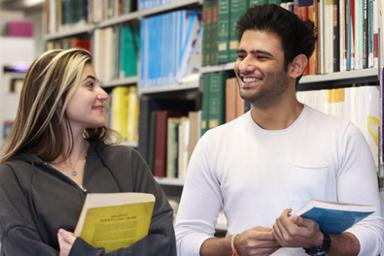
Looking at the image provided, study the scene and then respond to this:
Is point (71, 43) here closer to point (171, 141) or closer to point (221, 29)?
point (171, 141)

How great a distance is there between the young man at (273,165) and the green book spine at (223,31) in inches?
27.8

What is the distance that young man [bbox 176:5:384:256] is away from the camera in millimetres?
2020

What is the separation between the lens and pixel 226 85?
3000 millimetres

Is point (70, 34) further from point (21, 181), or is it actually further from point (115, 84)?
point (21, 181)

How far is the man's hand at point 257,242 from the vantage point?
1.97 m

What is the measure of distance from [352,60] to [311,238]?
0.80m

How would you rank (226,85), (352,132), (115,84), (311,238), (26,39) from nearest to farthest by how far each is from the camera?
1. (311,238)
2. (352,132)
3. (226,85)
4. (115,84)
5. (26,39)

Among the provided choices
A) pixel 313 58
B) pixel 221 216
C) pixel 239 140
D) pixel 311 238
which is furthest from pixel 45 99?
pixel 221 216

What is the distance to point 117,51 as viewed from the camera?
3955 mm

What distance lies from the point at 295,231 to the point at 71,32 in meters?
2.81

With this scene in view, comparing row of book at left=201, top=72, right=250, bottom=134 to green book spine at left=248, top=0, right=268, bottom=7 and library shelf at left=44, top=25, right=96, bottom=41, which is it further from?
library shelf at left=44, top=25, right=96, bottom=41

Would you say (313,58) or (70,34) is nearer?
(313,58)

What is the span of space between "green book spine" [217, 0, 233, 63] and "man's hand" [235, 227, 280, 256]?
1.15m

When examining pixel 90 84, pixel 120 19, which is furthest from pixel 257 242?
pixel 120 19
